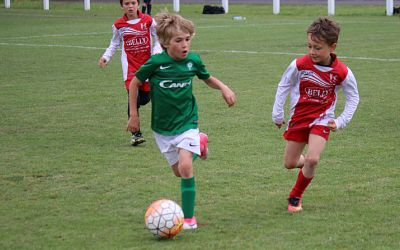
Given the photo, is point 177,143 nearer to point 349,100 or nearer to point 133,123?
point 133,123

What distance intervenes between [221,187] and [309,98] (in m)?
1.28

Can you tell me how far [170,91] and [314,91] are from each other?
1.18 m

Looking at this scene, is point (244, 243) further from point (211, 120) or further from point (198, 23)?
point (198, 23)

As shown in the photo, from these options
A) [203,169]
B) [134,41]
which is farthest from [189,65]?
[134,41]

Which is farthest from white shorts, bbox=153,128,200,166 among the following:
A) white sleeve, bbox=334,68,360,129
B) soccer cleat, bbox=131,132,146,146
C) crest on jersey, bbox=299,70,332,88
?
soccer cleat, bbox=131,132,146,146

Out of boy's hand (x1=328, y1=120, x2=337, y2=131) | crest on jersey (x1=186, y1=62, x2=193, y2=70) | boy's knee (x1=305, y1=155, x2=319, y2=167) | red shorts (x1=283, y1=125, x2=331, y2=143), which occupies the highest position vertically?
crest on jersey (x1=186, y1=62, x2=193, y2=70)

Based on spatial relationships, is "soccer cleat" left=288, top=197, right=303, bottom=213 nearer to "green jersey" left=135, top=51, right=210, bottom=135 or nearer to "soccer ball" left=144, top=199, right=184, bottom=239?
"green jersey" left=135, top=51, right=210, bottom=135

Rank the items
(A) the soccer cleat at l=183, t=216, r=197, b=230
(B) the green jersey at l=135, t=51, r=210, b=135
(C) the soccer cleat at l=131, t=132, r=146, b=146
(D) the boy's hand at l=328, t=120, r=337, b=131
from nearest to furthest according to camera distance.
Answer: (A) the soccer cleat at l=183, t=216, r=197, b=230 → (B) the green jersey at l=135, t=51, r=210, b=135 → (D) the boy's hand at l=328, t=120, r=337, b=131 → (C) the soccer cleat at l=131, t=132, r=146, b=146

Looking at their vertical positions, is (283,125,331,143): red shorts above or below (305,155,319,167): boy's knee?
above

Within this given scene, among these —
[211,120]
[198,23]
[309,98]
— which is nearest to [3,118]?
[211,120]

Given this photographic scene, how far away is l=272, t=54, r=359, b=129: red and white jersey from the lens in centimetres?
705

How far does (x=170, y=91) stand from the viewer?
6793 millimetres

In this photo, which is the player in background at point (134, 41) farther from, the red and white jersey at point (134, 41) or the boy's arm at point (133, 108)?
the boy's arm at point (133, 108)

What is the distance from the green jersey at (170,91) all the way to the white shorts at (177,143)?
4 cm
